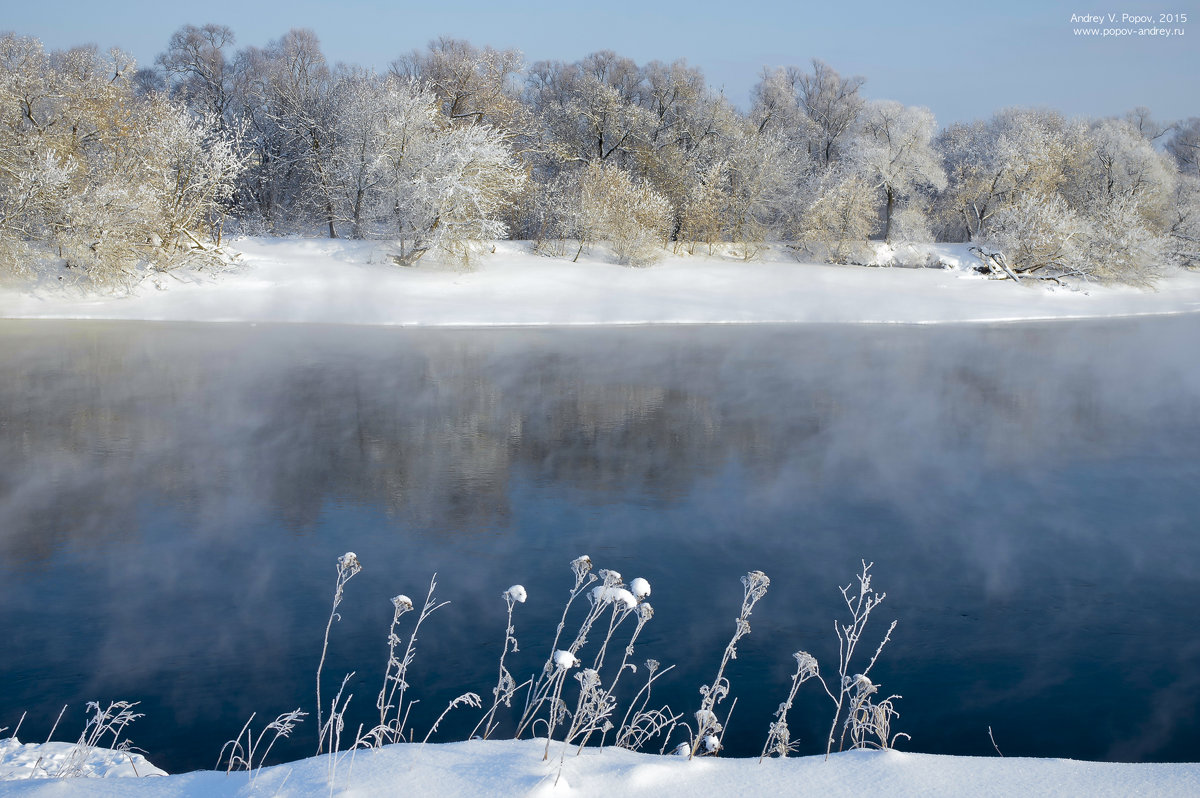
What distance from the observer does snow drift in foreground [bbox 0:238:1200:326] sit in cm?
2100

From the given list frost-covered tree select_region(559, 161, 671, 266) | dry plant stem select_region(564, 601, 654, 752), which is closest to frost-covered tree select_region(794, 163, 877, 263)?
frost-covered tree select_region(559, 161, 671, 266)

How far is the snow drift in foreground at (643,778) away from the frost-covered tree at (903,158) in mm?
32633

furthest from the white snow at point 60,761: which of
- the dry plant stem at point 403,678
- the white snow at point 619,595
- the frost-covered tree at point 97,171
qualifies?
the frost-covered tree at point 97,171

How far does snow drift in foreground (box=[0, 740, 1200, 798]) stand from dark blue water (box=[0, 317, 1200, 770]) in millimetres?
1047

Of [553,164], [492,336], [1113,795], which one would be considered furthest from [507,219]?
[1113,795]

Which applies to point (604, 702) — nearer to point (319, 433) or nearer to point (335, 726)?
point (335, 726)

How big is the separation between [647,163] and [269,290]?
615 inches

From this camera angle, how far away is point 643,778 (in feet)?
11.1

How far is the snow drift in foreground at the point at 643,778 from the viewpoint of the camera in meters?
3.24

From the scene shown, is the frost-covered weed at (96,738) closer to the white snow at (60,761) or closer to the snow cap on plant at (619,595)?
the white snow at (60,761)

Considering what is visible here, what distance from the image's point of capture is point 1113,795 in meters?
3.25

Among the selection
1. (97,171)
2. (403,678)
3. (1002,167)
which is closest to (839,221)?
(1002,167)

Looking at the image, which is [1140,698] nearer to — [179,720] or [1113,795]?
[1113,795]

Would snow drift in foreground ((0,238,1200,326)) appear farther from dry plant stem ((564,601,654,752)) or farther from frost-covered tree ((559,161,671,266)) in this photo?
dry plant stem ((564,601,654,752))
